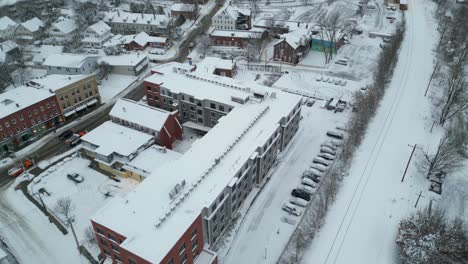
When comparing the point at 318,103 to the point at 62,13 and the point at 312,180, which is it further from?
the point at 62,13

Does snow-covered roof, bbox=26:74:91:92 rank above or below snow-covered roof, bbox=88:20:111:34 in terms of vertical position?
below

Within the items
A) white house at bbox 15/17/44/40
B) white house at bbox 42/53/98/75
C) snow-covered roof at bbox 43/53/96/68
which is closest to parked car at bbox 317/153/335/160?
white house at bbox 42/53/98/75

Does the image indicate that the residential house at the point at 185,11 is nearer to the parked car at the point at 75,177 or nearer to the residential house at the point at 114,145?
the residential house at the point at 114,145

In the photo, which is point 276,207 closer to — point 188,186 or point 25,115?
point 188,186

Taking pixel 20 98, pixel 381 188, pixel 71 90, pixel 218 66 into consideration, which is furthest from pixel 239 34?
pixel 381 188

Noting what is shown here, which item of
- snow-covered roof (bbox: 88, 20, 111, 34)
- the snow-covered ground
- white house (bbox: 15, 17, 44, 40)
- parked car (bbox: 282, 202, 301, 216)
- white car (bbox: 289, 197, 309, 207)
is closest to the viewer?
the snow-covered ground

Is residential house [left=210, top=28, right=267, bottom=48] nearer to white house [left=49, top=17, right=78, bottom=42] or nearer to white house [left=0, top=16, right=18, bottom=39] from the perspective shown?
white house [left=49, top=17, right=78, bottom=42]
